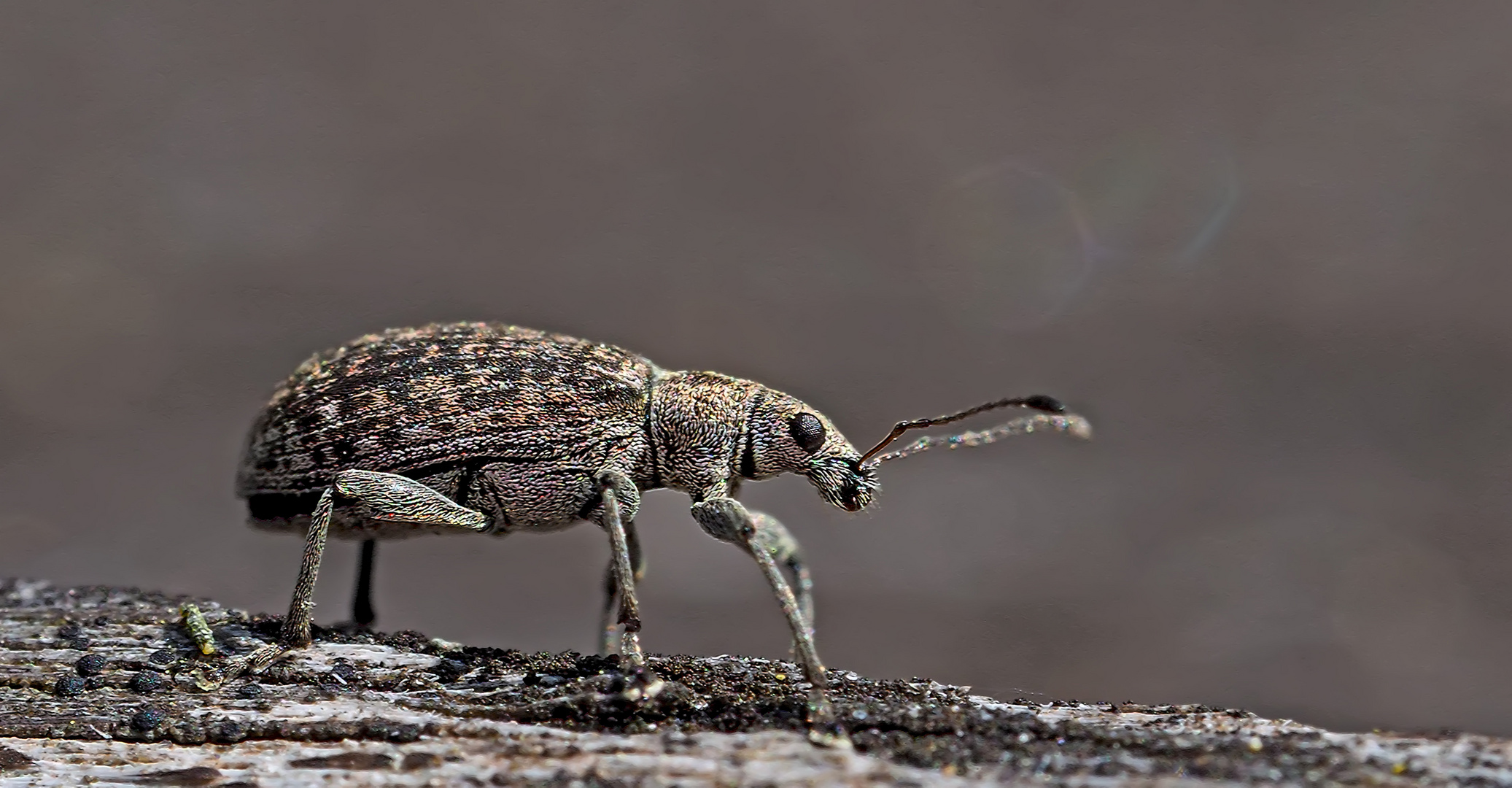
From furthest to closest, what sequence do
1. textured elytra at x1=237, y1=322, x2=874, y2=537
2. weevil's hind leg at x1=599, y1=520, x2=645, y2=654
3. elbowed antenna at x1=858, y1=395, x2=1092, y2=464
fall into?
weevil's hind leg at x1=599, y1=520, x2=645, y2=654 → elbowed antenna at x1=858, y1=395, x2=1092, y2=464 → textured elytra at x1=237, y1=322, x2=874, y2=537

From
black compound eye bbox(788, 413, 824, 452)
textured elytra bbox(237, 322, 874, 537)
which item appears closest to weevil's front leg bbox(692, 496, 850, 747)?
textured elytra bbox(237, 322, 874, 537)

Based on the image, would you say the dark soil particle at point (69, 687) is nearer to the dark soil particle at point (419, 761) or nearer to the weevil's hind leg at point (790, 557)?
the dark soil particle at point (419, 761)

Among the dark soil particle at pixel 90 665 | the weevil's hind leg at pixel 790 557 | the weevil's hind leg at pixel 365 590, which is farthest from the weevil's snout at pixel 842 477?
the dark soil particle at pixel 90 665

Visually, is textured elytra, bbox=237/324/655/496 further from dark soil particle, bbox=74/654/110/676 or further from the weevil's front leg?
dark soil particle, bbox=74/654/110/676

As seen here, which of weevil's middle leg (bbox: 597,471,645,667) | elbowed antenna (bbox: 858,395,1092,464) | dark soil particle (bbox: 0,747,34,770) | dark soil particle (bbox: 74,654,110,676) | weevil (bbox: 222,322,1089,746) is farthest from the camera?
elbowed antenna (bbox: 858,395,1092,464)

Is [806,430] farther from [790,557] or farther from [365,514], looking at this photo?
[365,514]

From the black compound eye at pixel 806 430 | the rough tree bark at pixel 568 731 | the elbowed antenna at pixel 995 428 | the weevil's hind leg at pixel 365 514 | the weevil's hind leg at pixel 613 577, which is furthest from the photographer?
the weevil's hind leg at pixel 613 577
